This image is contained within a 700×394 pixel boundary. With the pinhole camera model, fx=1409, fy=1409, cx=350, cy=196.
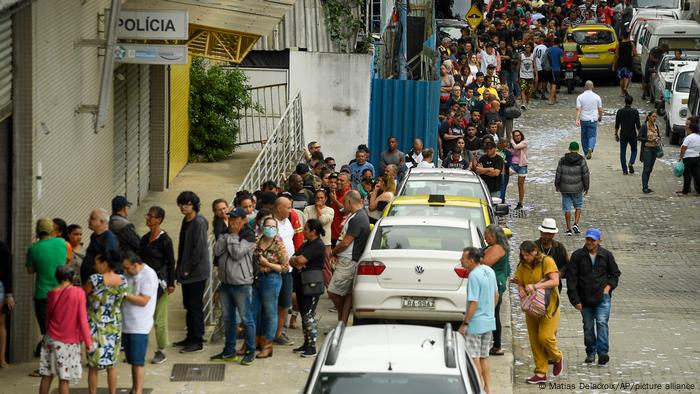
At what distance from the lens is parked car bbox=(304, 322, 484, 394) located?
383 inches

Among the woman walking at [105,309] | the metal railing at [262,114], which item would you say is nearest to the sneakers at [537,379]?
the woman walking at [105,309]

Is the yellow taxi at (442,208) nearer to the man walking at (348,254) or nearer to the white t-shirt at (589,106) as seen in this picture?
the man walking at (348,254)

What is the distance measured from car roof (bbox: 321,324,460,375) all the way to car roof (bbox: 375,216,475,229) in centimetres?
526

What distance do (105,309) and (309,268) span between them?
3.07 m

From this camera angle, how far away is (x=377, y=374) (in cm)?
980

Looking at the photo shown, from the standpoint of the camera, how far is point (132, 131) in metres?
21.3

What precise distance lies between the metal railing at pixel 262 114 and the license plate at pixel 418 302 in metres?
12.3

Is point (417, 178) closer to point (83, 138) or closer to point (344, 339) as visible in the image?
point (83, 138)

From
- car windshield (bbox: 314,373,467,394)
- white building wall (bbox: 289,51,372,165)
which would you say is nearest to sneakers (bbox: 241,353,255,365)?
car windshield (bbox: 314,373,467,394)

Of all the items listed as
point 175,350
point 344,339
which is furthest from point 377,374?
point 175,350

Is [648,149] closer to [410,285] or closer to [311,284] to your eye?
[410,285]

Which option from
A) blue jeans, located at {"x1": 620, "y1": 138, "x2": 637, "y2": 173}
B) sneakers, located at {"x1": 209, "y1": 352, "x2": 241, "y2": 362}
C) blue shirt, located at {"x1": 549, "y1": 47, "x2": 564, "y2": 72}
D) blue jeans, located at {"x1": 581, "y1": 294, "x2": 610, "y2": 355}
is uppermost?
blue shirt, located at {"x1": 549, "y1": 47, "x2": 564, "y2": 72}

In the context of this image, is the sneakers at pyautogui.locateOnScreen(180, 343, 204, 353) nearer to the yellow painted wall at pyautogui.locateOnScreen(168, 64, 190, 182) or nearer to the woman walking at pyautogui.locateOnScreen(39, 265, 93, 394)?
the woman walking at pyautogui.locateOnScreen(39, 265, 93, 394)

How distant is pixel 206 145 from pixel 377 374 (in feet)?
54.1
